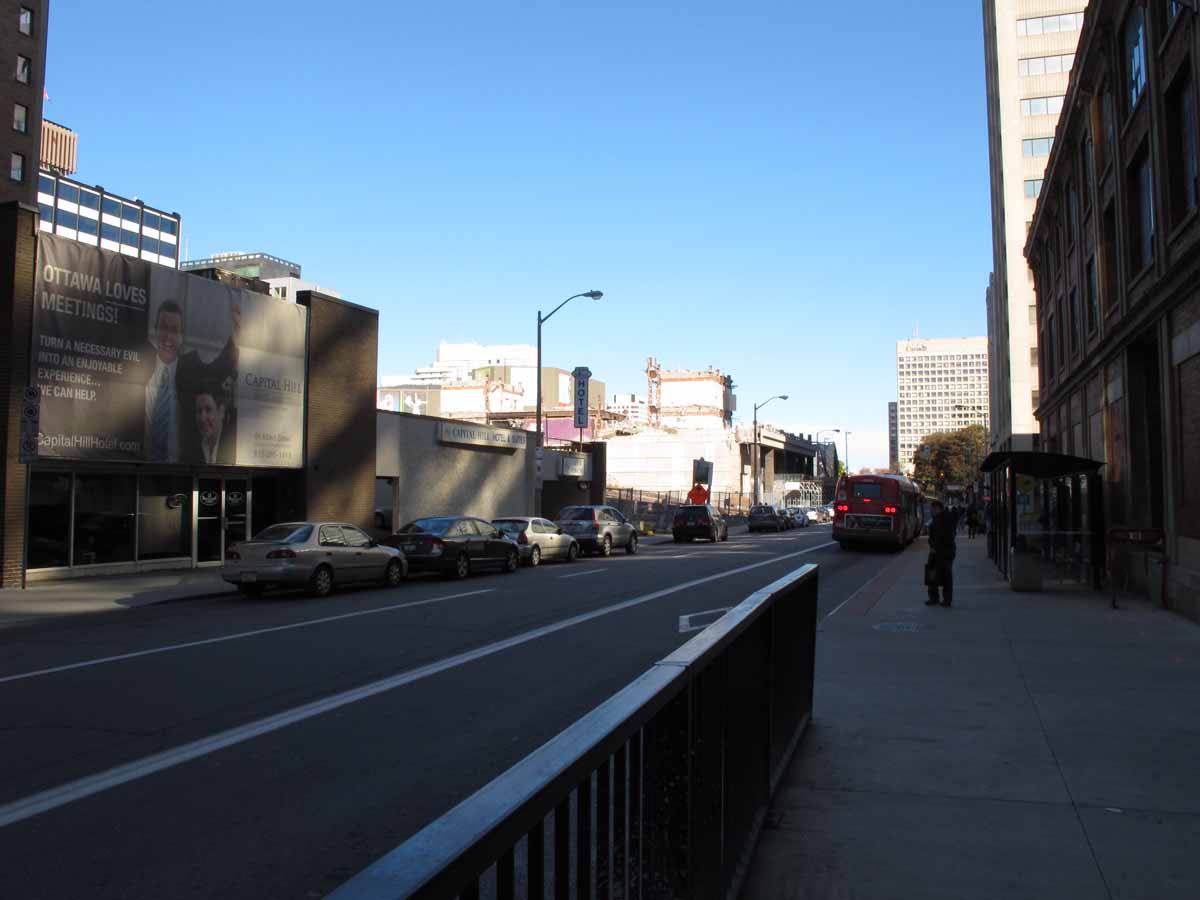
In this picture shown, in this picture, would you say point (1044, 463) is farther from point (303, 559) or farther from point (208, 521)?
point (208, 521)

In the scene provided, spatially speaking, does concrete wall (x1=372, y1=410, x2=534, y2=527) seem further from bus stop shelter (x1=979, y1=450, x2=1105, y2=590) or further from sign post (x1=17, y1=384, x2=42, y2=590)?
bus stop shelter (x1=979, y1=450, x2=1105, y2=590)

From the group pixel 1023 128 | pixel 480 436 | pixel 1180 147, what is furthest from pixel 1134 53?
pixel 1023 128

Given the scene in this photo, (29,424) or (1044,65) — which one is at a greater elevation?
(1044,65)

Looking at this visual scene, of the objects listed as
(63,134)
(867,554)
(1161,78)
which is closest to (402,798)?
(1161,78)

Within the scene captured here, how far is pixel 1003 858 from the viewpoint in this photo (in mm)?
4738

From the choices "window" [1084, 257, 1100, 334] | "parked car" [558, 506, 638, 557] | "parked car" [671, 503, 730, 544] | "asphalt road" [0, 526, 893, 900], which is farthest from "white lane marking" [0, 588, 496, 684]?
"parked car" [671, 503, 730, 544]

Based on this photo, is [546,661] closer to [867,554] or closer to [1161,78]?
[1161,78]

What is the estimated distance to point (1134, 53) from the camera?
19406 mm

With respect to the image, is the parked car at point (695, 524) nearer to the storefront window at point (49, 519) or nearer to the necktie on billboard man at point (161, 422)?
the necktie on billboard man at point (161, 422)

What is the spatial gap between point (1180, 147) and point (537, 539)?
18.0 metres

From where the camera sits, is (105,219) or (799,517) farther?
(105,219)

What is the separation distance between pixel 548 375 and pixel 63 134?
2709 inches

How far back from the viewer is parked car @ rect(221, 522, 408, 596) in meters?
18.3

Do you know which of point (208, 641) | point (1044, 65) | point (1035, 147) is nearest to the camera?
point (208, 641)
